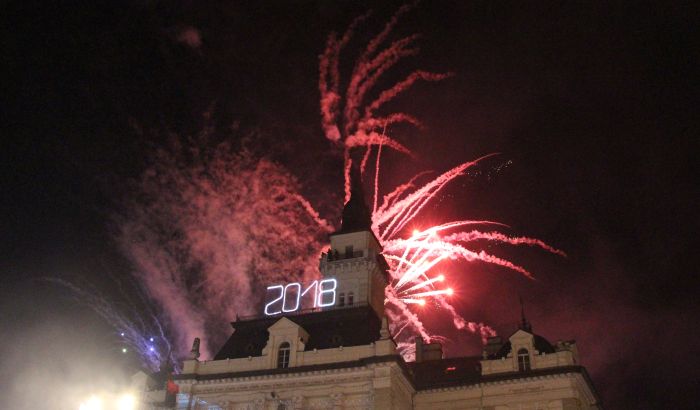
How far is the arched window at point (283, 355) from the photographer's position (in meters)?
55.2

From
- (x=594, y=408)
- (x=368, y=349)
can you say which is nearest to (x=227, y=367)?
(x=368, y=349)

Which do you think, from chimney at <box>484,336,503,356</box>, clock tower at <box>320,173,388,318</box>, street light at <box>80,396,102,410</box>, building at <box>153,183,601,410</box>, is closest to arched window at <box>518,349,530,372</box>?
building at <box>153,183,601,410</box>

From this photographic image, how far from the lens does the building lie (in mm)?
51406

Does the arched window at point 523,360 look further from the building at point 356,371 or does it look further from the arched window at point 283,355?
the arched window at point 283,355

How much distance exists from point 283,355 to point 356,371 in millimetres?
6495

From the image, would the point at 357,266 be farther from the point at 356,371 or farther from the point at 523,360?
the point at 523,360

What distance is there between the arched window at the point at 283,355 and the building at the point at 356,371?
76mm

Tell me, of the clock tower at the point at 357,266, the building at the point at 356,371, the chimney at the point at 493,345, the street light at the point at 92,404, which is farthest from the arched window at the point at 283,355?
the street light at the point at 92,404

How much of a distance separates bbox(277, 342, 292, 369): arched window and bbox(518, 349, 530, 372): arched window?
17.0 meters

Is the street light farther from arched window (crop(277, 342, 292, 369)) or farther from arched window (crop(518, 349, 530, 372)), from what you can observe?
arched window (crop(518, 349, 530, 372))

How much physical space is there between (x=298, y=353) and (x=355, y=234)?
583 inches

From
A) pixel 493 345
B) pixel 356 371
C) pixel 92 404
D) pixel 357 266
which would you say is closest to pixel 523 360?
pixel 493 345

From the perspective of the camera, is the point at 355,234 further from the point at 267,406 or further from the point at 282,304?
the point at 267,406

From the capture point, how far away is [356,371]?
2063 inches
